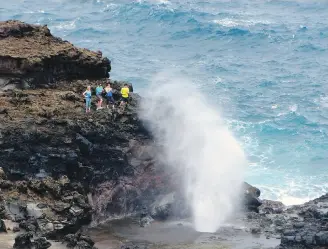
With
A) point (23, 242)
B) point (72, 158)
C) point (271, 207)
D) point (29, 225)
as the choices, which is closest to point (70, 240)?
point (29, 225)

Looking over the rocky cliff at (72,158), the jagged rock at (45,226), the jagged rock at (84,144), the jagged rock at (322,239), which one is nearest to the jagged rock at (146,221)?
the rocky cliff at (72,158)

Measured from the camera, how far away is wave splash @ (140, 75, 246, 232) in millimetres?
37719

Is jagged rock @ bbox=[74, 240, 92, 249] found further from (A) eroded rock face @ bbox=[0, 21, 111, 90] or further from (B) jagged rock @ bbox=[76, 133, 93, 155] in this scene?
(A) eroded rock face @ bbox=[0, 21, 111, 90]

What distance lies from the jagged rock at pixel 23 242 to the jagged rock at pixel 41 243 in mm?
359

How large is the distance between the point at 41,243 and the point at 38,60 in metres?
11.0

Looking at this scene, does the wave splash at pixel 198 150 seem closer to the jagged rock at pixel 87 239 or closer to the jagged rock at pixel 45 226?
the jagged rock at pixel 87 239

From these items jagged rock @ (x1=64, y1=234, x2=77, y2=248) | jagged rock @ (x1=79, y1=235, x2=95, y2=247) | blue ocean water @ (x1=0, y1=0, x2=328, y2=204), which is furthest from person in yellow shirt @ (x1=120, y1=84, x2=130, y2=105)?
blue ocean water @ (x1=0, y1=0, x2=328, y2=204)

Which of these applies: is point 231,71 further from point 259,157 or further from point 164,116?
point 164,116

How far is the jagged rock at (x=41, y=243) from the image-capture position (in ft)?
87.6

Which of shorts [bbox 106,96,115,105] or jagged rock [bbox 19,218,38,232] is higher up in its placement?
shorts [bbox 106,96,115,105]

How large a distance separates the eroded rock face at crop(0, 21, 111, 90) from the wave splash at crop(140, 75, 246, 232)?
140 inches

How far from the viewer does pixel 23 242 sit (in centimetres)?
2612

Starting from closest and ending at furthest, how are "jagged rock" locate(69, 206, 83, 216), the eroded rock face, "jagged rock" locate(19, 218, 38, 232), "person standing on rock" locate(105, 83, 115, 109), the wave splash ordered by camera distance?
"jagged rock" locate(19, 218, 38, 232), "jagged rock" locate(69, 206, 83, 216), the eroded rock face, "person standing on rock" locate(105, 83, 115, 109), the wave splash

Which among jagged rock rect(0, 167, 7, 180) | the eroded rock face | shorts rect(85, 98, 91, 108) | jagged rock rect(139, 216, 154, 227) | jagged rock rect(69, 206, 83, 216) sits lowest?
jagged rock rect(139, 216, 154, 227)
